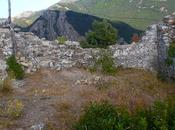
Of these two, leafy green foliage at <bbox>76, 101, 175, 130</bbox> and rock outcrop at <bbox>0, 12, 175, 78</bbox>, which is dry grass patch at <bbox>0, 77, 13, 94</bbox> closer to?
rock outcrop at <bbox>0, 12, 175, 78</bbox>

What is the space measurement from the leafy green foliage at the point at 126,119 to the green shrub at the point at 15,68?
33.8 feet

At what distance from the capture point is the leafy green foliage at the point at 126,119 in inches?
733

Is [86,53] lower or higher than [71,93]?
higher

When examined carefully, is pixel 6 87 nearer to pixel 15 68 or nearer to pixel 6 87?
pixel 6 87

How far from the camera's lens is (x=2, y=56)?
33.0 meters

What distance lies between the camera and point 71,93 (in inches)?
1034

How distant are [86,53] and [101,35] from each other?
240cm

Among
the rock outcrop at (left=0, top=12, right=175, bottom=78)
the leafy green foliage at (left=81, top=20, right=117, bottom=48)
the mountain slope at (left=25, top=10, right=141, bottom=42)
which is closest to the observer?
the rock outcrop at (left=0, top=12, right=175, bottom=78)

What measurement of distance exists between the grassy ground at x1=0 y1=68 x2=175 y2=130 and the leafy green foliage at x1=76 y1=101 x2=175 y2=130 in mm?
2229

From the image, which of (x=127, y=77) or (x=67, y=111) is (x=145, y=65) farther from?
(x=67, y=111)

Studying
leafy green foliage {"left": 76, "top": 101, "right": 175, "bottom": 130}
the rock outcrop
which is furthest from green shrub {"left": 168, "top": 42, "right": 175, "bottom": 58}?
leafy green foliage {"left": 76, "top": 101, "right": 175, "bottom": 130}

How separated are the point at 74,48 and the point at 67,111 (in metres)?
11.5

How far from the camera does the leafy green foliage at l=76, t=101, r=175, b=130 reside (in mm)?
18609

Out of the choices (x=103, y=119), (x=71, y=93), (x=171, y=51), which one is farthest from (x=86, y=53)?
(x=103, y=119)
